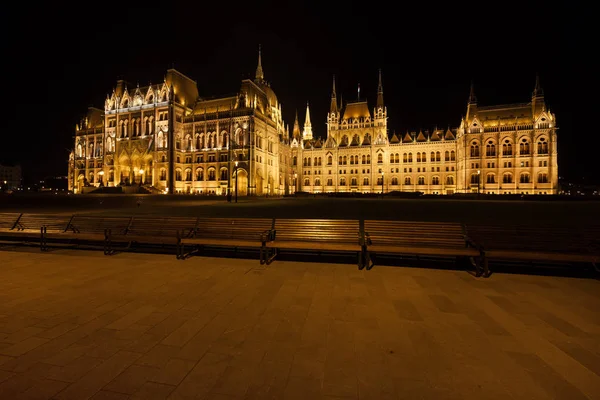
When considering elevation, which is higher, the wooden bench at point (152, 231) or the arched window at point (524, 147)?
the arched window at point (524, 147)

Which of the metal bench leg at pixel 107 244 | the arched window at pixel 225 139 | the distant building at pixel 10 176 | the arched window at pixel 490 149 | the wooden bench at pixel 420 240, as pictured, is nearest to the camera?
the wooden bench at pixel 420 240

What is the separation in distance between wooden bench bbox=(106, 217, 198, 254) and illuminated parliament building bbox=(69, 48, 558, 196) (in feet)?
153

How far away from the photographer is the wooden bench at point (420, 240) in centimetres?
664

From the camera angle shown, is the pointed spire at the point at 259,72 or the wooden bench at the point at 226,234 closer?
the wooden bench at the point at 226,234

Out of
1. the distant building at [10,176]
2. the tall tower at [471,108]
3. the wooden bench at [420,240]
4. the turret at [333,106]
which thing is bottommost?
the wooden bench at [420,240]

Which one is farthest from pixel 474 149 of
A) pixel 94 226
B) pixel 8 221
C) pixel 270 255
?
pixel 8 221

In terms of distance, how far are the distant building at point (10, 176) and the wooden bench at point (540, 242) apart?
15674cm

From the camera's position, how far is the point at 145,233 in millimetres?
8742

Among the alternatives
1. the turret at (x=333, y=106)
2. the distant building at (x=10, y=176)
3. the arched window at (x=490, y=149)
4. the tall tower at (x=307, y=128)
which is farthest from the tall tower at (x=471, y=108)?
the distant building at (x=10, y=176)

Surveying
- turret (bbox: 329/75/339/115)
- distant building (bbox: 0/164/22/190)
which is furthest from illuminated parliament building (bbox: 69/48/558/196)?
distant building (bbox: 0/164/22/190)

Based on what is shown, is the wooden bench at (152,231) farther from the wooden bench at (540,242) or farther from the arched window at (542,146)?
the arched window at (542,146)

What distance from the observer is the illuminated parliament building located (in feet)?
199

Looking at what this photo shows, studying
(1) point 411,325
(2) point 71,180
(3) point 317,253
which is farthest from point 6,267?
(2) point 71,180

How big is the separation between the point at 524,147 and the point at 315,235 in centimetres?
7412
